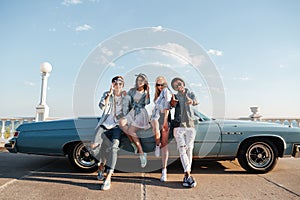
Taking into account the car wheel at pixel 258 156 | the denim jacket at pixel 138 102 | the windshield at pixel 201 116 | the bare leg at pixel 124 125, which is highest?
the denim jacket at pixel 138 102

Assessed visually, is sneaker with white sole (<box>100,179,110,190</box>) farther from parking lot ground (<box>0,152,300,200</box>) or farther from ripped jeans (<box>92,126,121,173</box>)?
ripped jeans (<box>92,126,121,173</box>)

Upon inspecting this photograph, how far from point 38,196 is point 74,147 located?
1.20 meters

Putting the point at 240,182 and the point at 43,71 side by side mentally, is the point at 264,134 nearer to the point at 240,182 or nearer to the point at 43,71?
the point at 240,182

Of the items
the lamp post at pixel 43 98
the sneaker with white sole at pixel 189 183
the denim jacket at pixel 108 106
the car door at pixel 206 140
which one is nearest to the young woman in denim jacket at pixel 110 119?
the denim jacket at pixel 108 106

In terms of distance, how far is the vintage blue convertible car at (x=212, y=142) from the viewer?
3922mm

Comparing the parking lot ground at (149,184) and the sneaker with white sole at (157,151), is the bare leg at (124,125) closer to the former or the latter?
the sneaker with white sole at (157,151)

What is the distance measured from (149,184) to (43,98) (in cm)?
638

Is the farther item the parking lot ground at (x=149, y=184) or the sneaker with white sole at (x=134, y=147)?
the sneaker with white sole at (x=134, y=147)

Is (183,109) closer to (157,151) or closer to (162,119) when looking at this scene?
(162,119)

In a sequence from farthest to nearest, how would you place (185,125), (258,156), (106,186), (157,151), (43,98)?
1. (43,98)
2. (258,156)
3. (157,151)
4. (185,125)
5. (106,186)

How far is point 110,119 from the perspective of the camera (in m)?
3.60

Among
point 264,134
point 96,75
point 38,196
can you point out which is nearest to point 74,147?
point 38,196

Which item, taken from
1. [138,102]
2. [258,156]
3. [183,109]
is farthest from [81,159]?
[258,156]

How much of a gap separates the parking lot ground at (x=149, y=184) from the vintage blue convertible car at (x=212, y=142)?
0.31m
